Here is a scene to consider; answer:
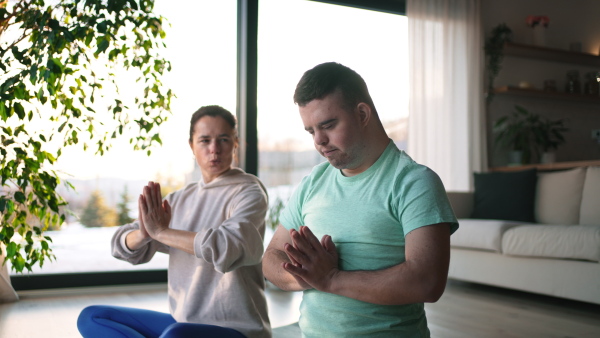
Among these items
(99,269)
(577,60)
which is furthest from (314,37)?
(577,60)

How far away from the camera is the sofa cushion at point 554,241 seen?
355cm

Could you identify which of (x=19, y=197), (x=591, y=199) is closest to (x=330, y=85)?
(x=19, y=197)

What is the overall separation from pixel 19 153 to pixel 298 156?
3185 mm

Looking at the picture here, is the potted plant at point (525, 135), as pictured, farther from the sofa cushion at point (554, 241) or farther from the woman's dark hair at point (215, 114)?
the woman's dark hair at point (215, 114)

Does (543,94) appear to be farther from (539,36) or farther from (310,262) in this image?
(310,262)

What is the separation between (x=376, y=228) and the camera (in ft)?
3.80

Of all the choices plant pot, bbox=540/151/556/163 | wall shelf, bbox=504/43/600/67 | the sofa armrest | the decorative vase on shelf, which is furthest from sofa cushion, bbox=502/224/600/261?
the decorative vase on shelf

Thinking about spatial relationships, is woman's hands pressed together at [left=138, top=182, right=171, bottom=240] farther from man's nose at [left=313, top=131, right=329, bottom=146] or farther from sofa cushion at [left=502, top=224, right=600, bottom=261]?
sofa cushion at [left=502, top=224, right=600, bottom=261]

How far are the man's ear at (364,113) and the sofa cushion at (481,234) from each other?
324cm

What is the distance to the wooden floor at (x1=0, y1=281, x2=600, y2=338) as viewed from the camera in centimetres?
315

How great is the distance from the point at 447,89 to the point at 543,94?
1173mm

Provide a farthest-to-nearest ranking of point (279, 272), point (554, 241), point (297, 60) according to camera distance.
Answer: point (297, 60) → point (554, 241) → point (279, 272)

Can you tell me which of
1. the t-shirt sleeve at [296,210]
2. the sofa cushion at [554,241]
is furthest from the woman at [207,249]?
the sofa cushion at [554,241]

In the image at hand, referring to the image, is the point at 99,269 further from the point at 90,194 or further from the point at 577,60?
the point at 577,60
